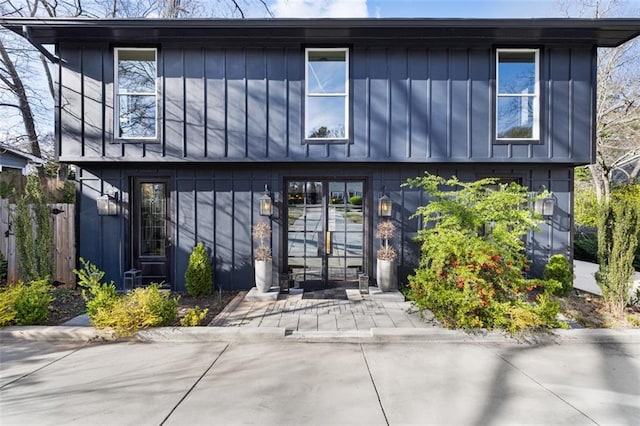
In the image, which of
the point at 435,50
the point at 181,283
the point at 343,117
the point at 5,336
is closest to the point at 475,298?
the point at 343,117

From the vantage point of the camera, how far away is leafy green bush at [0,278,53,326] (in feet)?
13.6

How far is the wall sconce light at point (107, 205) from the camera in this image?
604cm

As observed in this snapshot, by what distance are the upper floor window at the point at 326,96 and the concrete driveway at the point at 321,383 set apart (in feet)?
12.9

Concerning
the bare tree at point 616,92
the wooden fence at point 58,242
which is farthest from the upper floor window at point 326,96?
the bare tree at point 616,92

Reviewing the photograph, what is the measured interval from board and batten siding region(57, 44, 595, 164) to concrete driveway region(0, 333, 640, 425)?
3.49 meters

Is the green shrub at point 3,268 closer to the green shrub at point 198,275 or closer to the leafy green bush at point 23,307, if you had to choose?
the leafy green bush at point 23,307

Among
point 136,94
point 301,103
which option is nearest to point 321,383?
point 301,103

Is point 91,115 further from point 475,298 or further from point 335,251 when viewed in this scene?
point 475,298

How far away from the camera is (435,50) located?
6.04 m

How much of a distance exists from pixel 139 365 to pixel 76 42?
6074 mm

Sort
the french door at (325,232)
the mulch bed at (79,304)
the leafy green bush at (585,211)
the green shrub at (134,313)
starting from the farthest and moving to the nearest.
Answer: the leafy green bush at (585,211)
the french door at (325,232)
the mulch bed at (79,304)
the green shrub at (134,313)

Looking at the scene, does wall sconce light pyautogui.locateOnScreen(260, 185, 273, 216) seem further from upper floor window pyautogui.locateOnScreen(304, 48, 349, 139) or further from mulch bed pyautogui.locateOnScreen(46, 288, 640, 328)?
mulch bed pyautogui.locateOnScreen(46, 288, 640, 328)

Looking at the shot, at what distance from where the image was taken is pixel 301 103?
6039mm

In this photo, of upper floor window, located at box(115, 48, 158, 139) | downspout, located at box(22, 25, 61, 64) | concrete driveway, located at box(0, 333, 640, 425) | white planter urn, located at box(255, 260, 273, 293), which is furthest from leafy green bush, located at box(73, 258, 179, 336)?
downspout, located at box(22, 25, 61, 64)
